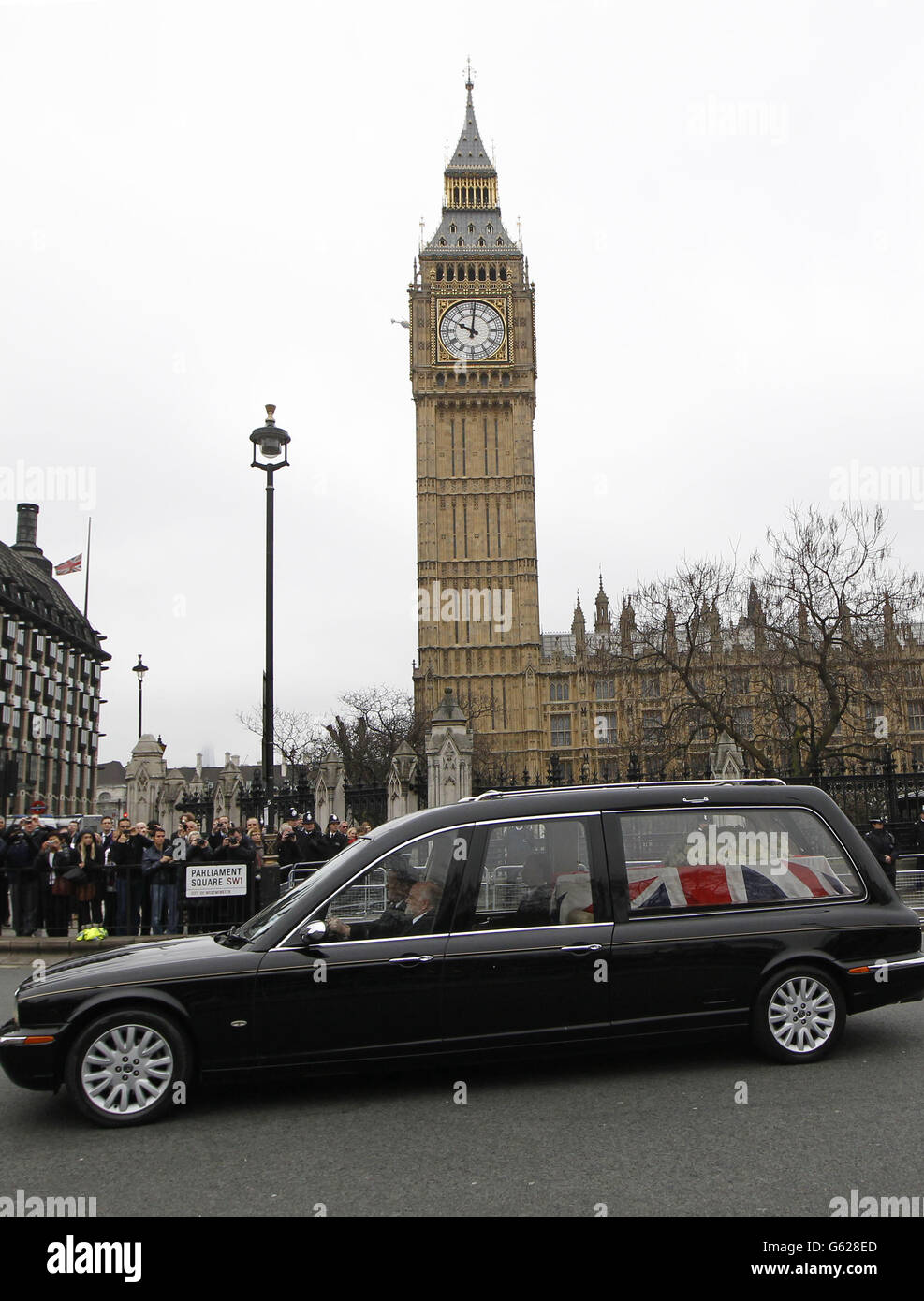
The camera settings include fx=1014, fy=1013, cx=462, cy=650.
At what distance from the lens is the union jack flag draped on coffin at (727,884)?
6316 millimetres

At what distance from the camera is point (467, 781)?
2128 cm

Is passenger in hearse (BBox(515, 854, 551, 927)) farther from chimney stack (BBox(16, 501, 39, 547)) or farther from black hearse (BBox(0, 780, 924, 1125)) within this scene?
chimney stack (BBox(16, 501, 39, 547))

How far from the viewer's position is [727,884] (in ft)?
21.3

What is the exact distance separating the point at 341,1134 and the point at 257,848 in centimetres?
930

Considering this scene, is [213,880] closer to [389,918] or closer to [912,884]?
[389,918]

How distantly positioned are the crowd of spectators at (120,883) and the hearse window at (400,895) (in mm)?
6227

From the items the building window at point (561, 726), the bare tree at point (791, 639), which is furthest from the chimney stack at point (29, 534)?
the bare tree at point (791, 639)

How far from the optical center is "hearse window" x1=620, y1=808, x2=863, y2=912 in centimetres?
636

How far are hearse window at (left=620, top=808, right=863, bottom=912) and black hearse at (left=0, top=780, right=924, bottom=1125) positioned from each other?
12mm

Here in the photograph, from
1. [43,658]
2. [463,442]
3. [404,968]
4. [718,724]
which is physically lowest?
[404,968]

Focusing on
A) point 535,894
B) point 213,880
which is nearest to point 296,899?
point 535,894
